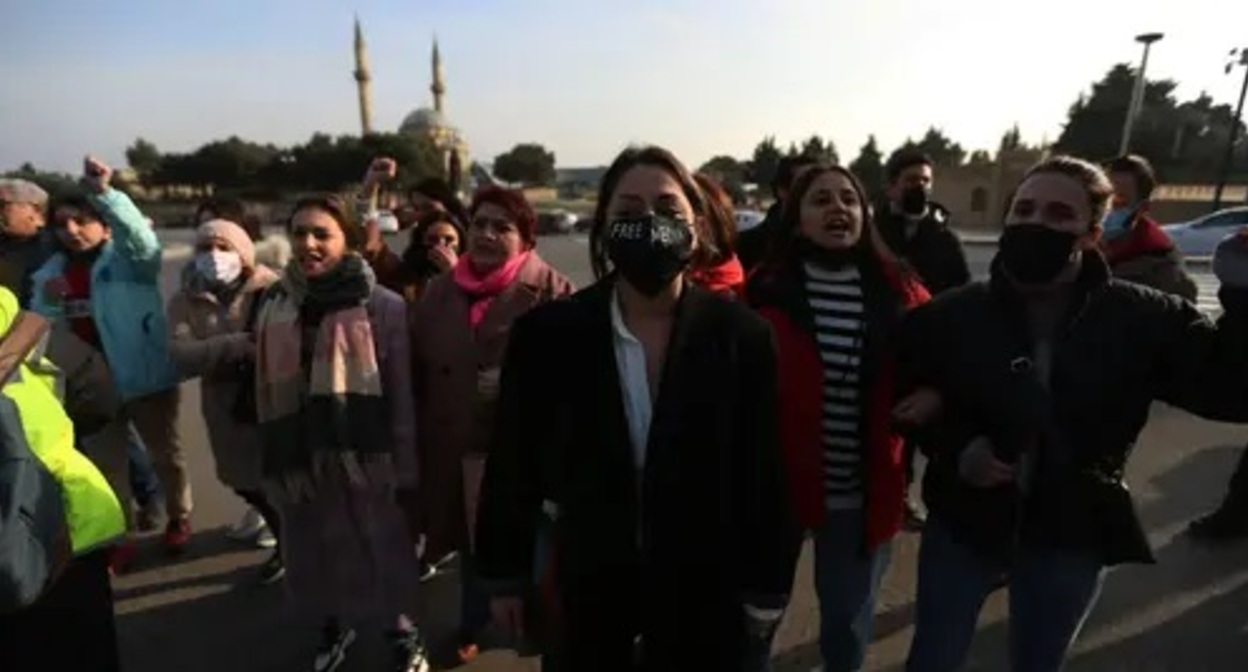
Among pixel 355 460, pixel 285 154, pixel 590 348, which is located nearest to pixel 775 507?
pixel 590 348

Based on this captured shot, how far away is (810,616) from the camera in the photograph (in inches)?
135

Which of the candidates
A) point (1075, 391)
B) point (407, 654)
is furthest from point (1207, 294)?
point (407, 654)

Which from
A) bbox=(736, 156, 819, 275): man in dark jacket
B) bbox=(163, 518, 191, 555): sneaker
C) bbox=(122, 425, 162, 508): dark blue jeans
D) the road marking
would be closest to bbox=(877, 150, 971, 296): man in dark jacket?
bbox=(736, 156, 819, 275): man in dark jacket

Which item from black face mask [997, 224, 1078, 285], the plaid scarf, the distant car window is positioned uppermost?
black face mask [997, 224, 1078, 285]

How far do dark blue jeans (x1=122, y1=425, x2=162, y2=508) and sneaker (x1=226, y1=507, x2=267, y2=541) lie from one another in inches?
21.3

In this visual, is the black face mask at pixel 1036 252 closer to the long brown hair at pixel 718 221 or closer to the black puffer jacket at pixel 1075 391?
the black puffer jacket at pixel 1075 391

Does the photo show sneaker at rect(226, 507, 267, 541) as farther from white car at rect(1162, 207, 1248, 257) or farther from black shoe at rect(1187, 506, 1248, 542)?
white car at rect(1162, 207, 1248, 257)

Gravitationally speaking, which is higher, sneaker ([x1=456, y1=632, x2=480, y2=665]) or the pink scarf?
the pink scarf

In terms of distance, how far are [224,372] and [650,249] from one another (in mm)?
2435

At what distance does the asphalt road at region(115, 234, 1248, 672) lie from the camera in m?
3.13

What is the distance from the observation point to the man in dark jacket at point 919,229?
13.8ft

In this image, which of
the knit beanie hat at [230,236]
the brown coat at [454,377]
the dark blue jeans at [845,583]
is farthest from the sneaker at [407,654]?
the knit beanie hat at [230,236]

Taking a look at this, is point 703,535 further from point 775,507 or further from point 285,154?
point 285,154

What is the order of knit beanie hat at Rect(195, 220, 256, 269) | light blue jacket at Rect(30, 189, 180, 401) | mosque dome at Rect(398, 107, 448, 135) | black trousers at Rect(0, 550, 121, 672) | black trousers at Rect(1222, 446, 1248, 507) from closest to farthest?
black trousers at Rect(0, 550, 121, 672) < knit beanie hat at Rect(195, 220, 256, 269) < light blue jacket at Rect(30, 189, 180, 401) < black trousers at Rect(1222, 446, 1248, 507) < mosque dome at Rect(398, 107, 448, 135)
